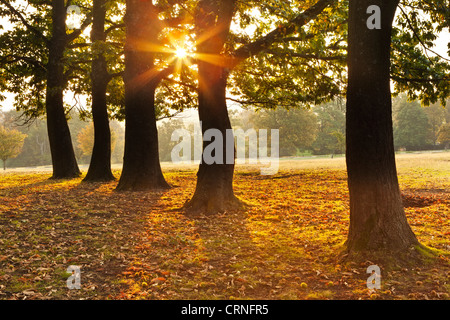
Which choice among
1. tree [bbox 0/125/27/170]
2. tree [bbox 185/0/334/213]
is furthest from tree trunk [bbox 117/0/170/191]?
tree [bbox 0/125/27/170]

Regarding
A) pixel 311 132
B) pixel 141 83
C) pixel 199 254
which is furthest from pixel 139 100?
pixel 311 132

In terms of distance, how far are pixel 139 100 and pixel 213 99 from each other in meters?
5.58

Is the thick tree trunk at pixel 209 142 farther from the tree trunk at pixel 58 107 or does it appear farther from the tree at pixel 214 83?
the tree trunk at pixel 58 107

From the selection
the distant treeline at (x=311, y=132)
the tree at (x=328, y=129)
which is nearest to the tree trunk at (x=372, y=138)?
the distant treeline at (x=311, y=132)

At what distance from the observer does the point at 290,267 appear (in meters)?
6.17

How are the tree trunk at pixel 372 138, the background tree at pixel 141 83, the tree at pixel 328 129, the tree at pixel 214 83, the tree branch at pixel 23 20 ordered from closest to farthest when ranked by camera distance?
the tree trunk at pixel 372 138
the tree at pixel 214 83
the background tree at pixel 141 83
the tree branch at pixel 23 20
the tree at pixel 328 129

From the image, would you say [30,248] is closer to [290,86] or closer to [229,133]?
[229,133]

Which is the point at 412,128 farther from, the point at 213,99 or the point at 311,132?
the point at 213,99

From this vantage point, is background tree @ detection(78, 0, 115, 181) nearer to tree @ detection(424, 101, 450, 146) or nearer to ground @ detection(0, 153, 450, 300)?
ground @ detection(0, 153, 450, 300)

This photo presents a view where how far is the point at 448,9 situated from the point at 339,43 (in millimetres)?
6920

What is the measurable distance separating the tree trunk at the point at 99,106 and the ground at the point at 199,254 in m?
7.87

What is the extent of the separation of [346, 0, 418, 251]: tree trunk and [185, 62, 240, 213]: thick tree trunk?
16.3ft

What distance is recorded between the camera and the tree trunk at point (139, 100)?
15.0 meters

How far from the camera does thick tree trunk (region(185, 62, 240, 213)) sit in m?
10.7
